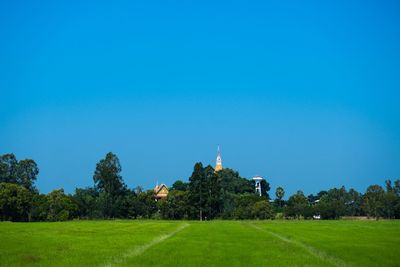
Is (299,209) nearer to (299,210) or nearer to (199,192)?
(299,210)

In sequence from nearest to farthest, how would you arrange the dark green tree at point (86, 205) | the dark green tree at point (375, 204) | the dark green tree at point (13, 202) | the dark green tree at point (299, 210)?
the dark green tree at point (13, 202) → the dark green tree at point (375, 204) → the dark green tree at point (86, 205) → the dark green tree at point (299, 210)

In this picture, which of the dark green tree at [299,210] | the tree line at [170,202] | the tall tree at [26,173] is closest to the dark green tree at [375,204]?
the tree line at [170,202]

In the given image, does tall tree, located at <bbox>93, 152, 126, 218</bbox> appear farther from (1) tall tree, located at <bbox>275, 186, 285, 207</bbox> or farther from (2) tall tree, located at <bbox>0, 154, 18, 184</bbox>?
(1) tall tree, located at <bbox>275, 186, 285, 207</bbox>

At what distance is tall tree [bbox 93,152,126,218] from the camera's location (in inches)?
4264

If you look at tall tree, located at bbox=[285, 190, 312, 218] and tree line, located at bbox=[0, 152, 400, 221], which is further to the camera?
tall tree, located at bbox=[285, 190, 312, 218]

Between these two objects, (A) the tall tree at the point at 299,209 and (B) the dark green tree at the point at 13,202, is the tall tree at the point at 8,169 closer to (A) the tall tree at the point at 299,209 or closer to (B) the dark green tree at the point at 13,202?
(B) the dark green tree at the point at 13,202

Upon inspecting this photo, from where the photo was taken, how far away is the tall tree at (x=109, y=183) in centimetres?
10831

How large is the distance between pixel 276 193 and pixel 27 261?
451ft

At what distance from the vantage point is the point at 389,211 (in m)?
Result: 103

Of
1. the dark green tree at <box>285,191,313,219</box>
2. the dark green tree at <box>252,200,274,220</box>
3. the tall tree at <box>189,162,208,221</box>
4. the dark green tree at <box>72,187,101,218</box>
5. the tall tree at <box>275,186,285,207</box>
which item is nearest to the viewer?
the dark green tree at <box>252,200,274,220</box>

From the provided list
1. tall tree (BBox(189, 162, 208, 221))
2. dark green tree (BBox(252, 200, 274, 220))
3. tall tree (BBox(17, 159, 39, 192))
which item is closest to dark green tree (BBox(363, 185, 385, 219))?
dark green tree (BBox(252, 200, 274, 220))

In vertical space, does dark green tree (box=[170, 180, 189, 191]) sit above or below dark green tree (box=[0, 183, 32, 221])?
above

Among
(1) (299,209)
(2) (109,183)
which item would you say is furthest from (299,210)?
(2) (109,183)

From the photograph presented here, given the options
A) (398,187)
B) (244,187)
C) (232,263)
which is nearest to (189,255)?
(232,263)
